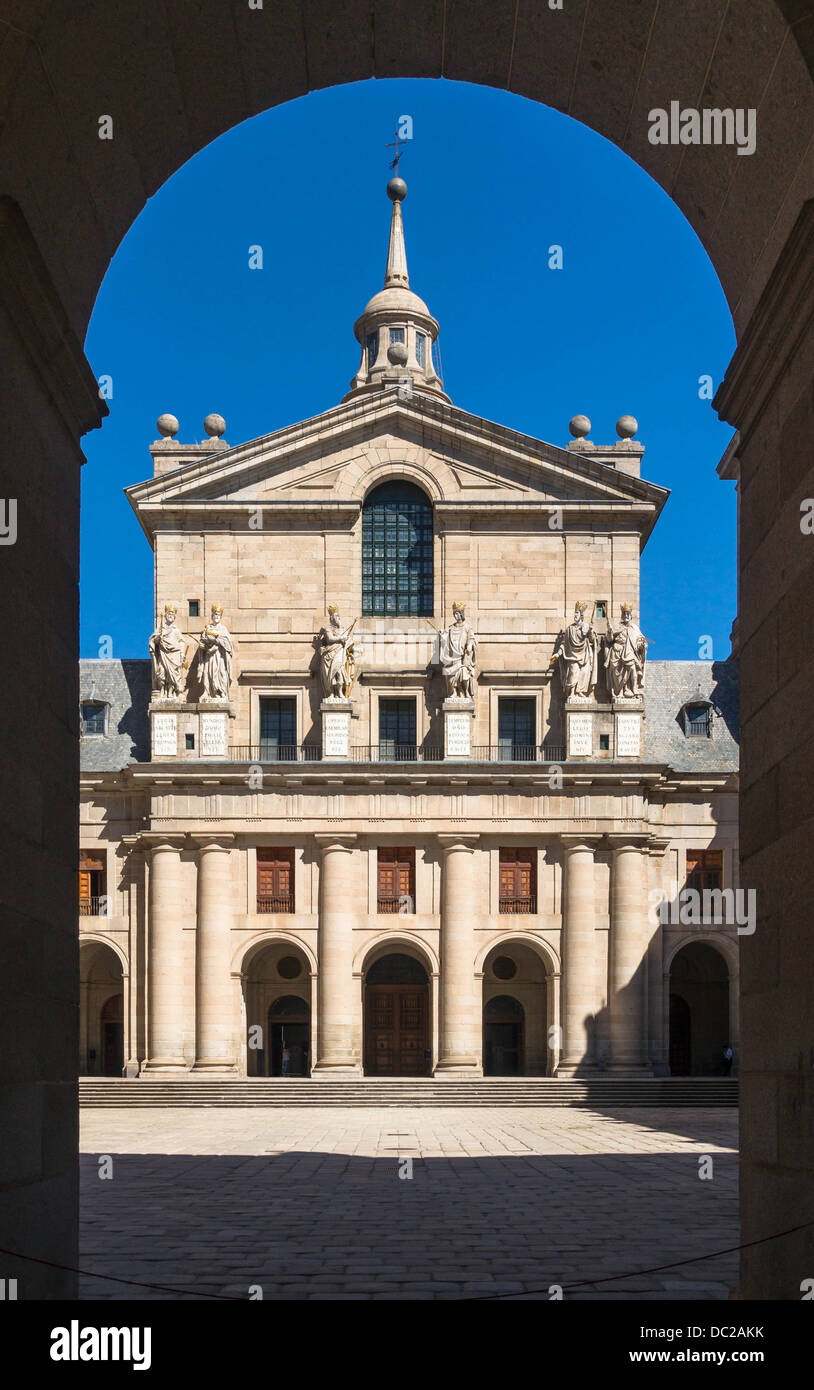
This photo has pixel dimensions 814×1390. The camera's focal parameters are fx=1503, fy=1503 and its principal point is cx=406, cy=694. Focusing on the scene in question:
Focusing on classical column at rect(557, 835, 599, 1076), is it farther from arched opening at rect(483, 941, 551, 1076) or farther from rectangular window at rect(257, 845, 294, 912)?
rectangular window at rect(257, 845, 294, 912)

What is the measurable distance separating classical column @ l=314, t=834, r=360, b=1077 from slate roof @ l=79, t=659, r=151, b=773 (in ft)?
27.3

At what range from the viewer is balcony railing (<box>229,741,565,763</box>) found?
51.4 metres

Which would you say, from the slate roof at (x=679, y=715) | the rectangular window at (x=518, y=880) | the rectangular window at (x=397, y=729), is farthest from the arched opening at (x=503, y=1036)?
the slate roof at (x=679, y=715)

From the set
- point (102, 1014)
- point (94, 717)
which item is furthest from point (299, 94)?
point (102, 1014)

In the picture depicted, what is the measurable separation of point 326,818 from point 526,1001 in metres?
9.69

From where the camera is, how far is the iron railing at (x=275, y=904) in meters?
50.7

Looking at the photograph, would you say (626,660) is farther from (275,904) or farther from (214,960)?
(214,960)

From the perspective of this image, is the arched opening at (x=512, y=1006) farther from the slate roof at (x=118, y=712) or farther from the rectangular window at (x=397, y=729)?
the slate roof at (x=118, y=712)

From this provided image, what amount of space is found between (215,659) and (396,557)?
7.48 meters

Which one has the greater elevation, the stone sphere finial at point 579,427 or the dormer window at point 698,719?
the stone sphere finial at point 579,427

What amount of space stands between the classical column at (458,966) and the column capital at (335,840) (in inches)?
120

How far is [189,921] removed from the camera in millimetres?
50625
